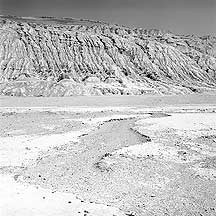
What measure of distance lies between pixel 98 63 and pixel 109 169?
62.2 meters

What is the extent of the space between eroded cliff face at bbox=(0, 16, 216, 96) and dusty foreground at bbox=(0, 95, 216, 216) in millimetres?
34264

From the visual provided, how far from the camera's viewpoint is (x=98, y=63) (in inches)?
3017

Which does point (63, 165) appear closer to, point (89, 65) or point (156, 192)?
point (156, 192)

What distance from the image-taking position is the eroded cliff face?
6297 cm

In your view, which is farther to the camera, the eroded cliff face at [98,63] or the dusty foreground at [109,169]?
the eroded cliff face at [98,63]

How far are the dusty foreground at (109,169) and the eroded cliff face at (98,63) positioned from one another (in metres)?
34.3

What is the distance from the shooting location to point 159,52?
82.5 metres

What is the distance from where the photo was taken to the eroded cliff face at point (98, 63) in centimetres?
6297

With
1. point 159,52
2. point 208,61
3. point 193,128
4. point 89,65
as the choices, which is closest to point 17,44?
point 89,65

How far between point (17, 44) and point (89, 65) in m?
13.9

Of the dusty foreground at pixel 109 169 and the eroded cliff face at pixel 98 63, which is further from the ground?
the eroded cliff face at pixel 98 63

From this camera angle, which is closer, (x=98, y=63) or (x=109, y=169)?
(x=109, y=169)

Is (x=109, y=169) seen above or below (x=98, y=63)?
below

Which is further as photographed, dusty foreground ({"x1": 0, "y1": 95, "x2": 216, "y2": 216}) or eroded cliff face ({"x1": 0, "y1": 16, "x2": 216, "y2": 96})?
eroded cliff face ({"x1": 0, "y1": 16, "x2": 216, "y2": 96})
